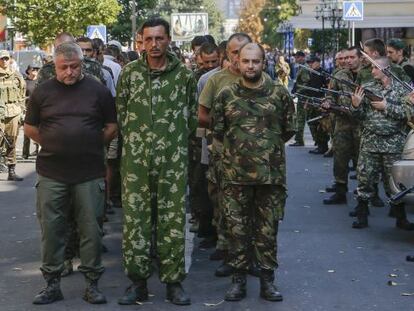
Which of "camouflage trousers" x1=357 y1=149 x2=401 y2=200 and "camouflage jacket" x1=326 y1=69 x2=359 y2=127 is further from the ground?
"camouflage jacket" x1=326 y1=69 x2=359 y2=127

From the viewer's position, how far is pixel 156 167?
7059 millimetres

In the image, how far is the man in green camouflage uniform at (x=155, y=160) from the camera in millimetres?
7055

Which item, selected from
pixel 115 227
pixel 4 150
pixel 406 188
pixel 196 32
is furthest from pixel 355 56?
pixel 196 32

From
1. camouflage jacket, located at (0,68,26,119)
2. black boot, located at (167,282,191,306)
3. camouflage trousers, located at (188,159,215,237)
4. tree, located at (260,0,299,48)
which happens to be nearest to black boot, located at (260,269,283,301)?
black boot, located at (167,282,191,306)

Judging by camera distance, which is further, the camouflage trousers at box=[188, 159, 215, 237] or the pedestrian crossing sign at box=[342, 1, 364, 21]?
the pedestrian crossing sign at box=[342, 1, 364, 21]

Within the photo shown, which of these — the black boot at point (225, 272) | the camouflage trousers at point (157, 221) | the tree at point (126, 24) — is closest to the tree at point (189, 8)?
the tree at point (126, 24)

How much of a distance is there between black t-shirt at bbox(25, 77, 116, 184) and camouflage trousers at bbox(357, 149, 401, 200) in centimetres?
400

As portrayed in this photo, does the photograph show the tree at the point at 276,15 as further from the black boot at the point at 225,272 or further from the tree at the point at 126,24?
the black boot at the point at 225,272

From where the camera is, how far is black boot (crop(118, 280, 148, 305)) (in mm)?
7160

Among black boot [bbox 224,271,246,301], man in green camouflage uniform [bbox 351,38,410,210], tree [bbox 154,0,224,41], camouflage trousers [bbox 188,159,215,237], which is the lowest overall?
black boot [bbox 224,271,246,301]

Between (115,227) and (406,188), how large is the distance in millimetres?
3119

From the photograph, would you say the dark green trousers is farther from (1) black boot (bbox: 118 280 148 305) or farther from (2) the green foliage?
(2) the green foliage

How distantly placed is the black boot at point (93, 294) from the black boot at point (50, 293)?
8.3 inches

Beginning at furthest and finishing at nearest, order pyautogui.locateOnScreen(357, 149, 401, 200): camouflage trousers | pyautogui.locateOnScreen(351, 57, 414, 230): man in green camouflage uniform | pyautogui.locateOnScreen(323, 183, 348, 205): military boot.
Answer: pyautogui.locateOnScreen(323, 183, 348, 205): military boot < pyautogui.locateOnScreen(357, 149, 401, 200): camouflage trousers < pyautogui.locateOnScreen(351, 57, 414, 230): man in green camouflage uniform
